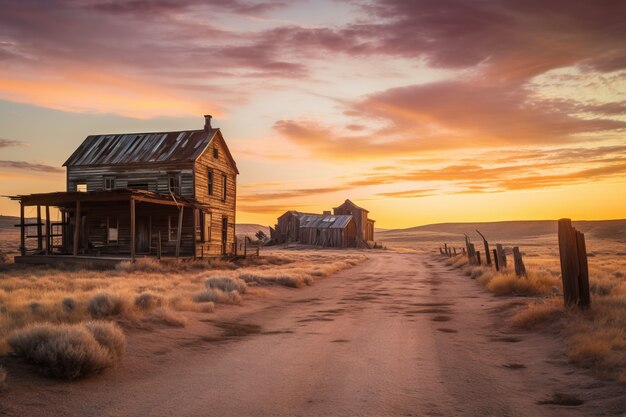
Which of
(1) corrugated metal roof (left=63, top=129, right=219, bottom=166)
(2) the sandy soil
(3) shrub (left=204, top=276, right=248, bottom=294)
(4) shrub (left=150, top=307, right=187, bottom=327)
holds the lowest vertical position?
(2) the sandy soil

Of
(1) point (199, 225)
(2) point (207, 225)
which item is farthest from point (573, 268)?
(2) point (207, 225)

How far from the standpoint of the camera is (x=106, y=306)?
9.96 m

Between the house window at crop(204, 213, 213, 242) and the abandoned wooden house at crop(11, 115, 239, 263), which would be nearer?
the abandoned wooden house at crop(11, 115, 239, 263)

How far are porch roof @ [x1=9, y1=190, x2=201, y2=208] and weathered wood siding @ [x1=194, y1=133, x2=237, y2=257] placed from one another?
92.0 inches

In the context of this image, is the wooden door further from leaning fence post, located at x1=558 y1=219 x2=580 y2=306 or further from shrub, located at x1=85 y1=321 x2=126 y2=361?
leaning fence post, located at x1=558 y1=219 x2=580 y2=306

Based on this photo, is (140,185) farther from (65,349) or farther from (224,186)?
(65,349)

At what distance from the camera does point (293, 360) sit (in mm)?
7402

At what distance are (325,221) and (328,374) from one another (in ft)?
210

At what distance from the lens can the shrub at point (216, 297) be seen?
13047mm

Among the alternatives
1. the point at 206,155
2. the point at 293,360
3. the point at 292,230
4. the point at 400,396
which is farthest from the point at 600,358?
the point at 292,230

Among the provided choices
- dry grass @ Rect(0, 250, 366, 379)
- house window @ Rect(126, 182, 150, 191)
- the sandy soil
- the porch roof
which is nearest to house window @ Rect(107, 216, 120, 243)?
house window @ Rect(126, 182, 150, 191)

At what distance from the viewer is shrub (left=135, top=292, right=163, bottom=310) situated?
10.9m

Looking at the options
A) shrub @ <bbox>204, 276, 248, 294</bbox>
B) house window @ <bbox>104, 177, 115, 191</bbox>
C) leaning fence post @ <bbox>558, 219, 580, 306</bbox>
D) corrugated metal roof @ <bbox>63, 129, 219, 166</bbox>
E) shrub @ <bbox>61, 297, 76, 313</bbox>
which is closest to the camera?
leaning fence post @ <bbox>558, 219, 580, 306</bbox>

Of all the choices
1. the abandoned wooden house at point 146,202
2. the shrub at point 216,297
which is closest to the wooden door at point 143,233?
Answer: the abandoned wooden house at point 146,202
